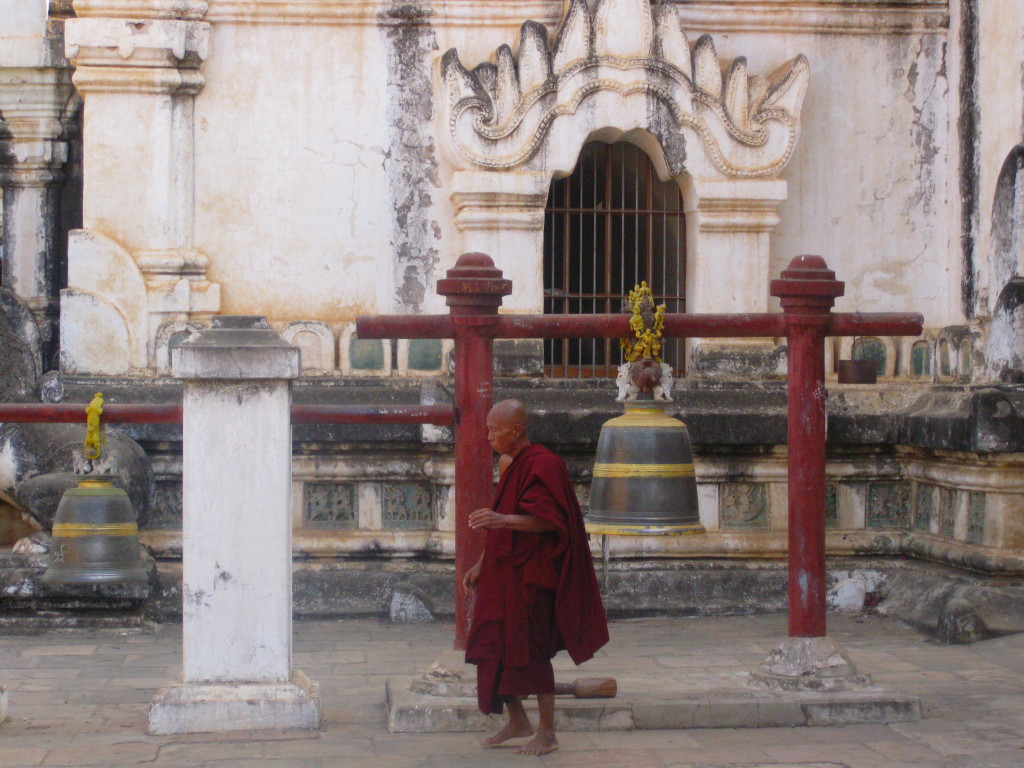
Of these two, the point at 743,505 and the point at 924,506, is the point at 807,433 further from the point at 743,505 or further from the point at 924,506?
the point at 924,506

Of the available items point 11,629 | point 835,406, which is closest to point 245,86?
point 11,629

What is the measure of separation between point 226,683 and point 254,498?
0.76 m

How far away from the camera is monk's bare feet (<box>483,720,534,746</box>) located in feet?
19.6

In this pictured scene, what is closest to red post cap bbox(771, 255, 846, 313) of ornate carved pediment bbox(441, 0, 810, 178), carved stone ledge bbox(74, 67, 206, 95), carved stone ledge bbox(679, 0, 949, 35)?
ornate carved pediment bbox(441, 0, 810, 178)

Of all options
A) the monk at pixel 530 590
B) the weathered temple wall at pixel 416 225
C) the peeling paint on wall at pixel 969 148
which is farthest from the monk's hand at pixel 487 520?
the peeling paint on wall at pixel 969 148

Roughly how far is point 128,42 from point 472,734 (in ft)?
15.9

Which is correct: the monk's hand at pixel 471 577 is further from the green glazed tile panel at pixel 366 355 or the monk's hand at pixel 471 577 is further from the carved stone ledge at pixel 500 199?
the carved stone ledge at pixel 500 199

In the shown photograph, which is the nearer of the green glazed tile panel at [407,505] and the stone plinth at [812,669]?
the stone plinth at [812,669]

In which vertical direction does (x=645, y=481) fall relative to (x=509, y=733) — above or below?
above

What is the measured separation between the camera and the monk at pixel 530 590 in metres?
5.81

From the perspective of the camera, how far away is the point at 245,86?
9.09 m

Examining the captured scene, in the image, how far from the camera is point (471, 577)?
610 centimetres

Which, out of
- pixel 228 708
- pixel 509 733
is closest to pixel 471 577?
pixel 509 733

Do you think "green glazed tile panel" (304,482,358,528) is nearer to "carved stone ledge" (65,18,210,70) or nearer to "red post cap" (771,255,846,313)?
"carved stone ledge" (65,18,210,70)
